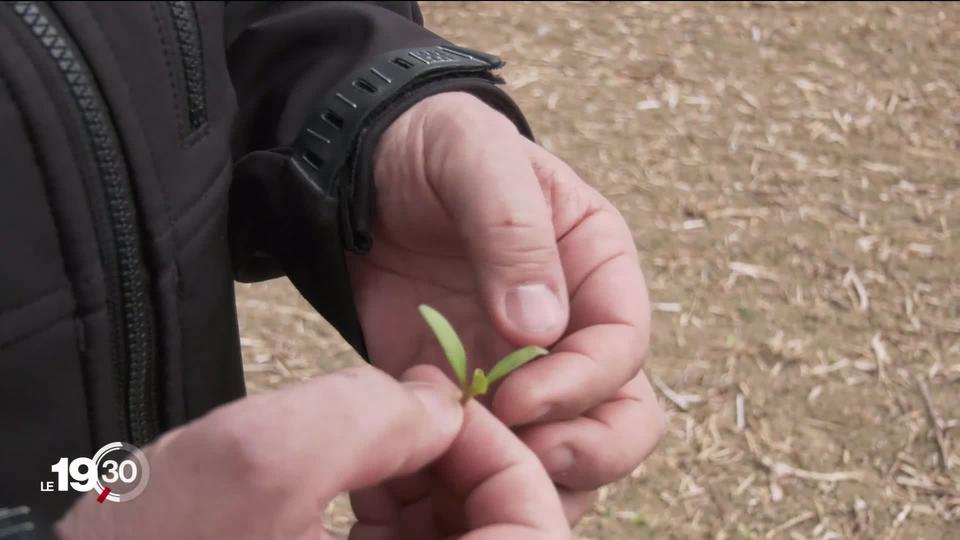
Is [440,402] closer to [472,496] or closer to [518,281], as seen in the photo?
[472,496]

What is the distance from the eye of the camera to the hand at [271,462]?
0.53 meters

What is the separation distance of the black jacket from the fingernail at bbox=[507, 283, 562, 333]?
0.19m

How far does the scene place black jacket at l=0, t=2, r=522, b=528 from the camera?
0.72 meters

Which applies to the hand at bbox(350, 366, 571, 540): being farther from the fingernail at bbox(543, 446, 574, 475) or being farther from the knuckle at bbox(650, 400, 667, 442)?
the knuckle at bbox(650, 400, 667, 442)

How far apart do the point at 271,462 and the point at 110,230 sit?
31 cm

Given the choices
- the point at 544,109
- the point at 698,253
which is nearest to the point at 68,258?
the point at 698,253

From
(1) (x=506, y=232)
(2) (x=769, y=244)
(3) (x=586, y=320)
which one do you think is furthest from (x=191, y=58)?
(2) (x=769, y=244)

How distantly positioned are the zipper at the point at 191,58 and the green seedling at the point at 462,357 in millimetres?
254

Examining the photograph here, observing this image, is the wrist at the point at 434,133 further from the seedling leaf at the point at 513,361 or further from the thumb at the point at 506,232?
the seedling leaf at the point at 513,361

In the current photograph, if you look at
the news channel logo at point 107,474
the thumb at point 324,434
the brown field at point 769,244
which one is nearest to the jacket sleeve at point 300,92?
the news channel logo at point 107,474

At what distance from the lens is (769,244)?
94.7 inches

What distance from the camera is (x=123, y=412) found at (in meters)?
0.85

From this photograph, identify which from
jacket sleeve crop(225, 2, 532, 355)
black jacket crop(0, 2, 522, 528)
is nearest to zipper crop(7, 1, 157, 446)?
black jacket crop(0, 2, 522, 528)

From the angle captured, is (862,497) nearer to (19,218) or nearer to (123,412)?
(123,412)
